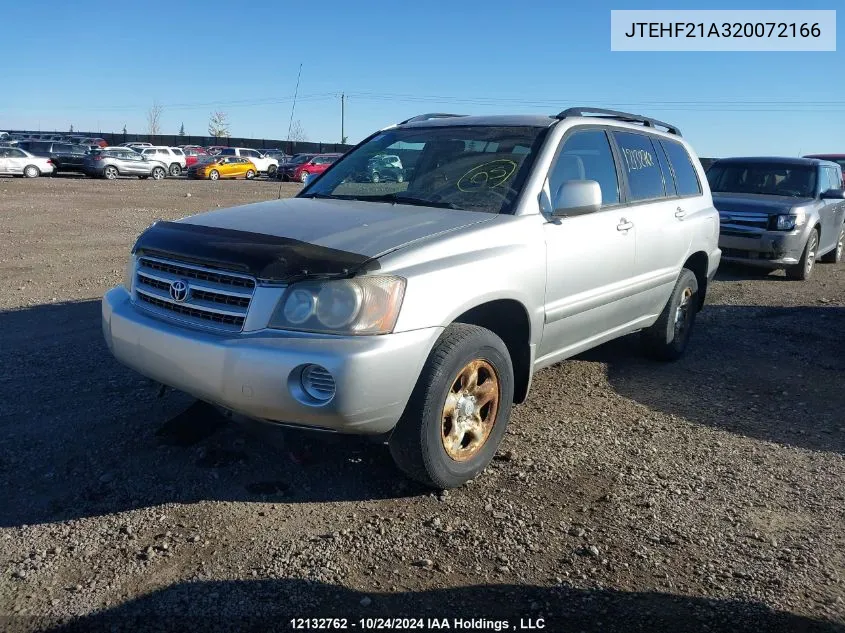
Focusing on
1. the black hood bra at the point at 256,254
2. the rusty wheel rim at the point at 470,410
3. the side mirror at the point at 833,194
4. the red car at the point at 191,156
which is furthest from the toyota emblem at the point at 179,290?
the red car at the point at 191,156

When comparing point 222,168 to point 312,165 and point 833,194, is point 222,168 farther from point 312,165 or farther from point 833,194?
point 833,194

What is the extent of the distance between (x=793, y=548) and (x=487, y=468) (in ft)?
4.89

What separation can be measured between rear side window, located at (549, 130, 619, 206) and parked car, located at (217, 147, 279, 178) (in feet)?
122

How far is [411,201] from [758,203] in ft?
24.7

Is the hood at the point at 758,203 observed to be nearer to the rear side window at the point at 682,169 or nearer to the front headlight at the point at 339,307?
the rear side window at the point at 682,169

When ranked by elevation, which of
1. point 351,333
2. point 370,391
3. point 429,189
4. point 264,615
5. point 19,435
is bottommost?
point 264,615

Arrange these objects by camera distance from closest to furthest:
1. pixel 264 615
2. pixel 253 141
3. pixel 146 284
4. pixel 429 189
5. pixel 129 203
→ pixel 264 615 → pixel 146 284 → pixel 429 189 → pixel 129 203 → pixel 253 141

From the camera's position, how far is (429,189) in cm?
435

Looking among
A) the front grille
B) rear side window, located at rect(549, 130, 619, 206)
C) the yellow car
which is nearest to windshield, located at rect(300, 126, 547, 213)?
rear side window, located at rect(549, 130, 619, 206)

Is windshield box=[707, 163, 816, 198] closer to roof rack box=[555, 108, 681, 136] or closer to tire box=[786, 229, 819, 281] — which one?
tire box=[786, 229, 819, 281]

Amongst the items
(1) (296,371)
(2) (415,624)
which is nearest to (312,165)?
(1) (296,371)

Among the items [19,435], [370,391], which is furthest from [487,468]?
[19,435]

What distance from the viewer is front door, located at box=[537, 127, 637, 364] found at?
409cm

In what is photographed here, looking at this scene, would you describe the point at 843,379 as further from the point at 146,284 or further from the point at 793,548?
the point at 146,284
